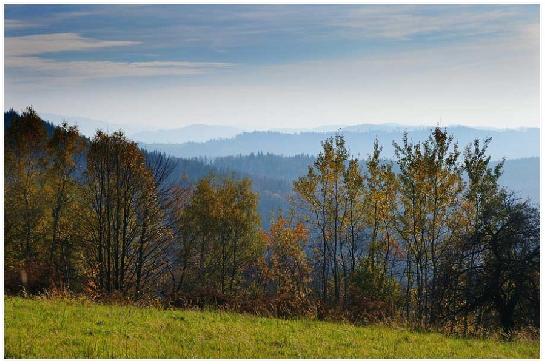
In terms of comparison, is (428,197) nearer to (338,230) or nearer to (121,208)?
(338,230)

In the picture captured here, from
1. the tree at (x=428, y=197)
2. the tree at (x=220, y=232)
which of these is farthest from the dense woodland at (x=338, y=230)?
the tree at (x=220, y=232)

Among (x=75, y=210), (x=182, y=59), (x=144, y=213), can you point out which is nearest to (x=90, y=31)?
(x=182, y=59)

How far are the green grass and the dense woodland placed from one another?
168 cm

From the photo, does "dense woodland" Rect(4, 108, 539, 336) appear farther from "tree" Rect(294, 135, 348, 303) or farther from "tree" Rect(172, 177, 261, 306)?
"tree" Rect(172, 177, 261, 306)

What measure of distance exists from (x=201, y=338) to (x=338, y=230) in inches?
657

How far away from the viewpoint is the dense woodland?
16766 mm

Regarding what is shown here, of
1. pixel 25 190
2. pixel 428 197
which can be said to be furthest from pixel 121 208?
pixel 428 197

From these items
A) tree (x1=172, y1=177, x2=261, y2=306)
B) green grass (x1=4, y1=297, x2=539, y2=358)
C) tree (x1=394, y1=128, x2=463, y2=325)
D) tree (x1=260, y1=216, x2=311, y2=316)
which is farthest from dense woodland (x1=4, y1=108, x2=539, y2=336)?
green grass (x1=4, y1=297, x2=539, y2=358)

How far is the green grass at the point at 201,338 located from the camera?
10531 millimetres

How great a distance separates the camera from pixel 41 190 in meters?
29.8

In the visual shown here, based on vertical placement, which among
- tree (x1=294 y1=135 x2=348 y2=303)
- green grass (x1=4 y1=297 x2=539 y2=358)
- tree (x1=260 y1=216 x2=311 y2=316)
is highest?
tree (x1=294 y1=135 x2=348 y2=303)

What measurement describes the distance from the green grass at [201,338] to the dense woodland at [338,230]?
66.2 inches

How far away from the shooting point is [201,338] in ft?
36.8

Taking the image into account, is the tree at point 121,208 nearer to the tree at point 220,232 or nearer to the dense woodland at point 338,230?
the dense woodland at point 338,230
